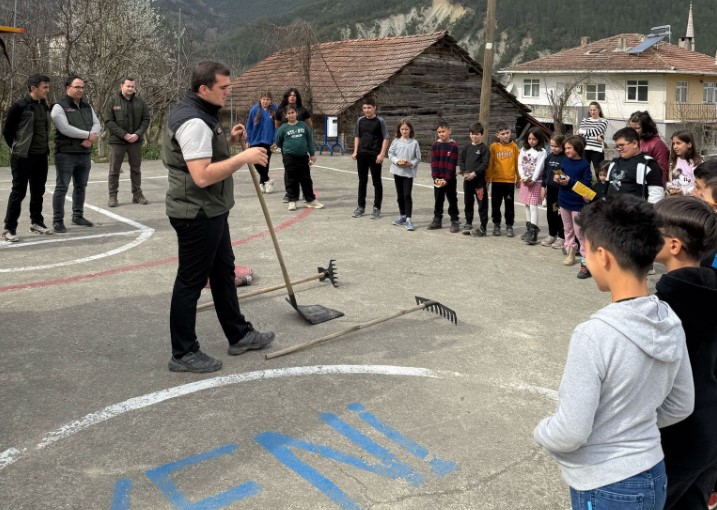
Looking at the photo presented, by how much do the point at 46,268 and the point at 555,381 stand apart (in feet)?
17.9

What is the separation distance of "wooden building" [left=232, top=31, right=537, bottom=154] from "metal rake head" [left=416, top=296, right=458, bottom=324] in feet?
57.0

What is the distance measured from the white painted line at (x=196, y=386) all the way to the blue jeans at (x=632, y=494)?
2.76 metres

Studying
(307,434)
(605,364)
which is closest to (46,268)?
(307,434)

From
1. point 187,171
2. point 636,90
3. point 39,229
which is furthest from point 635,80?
point 187,171

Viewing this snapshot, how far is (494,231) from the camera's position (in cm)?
996

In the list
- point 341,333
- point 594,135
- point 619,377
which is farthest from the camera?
point 594,135

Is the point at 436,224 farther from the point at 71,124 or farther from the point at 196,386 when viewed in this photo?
the point at 196,386

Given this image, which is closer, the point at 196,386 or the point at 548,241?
the point at 196,386

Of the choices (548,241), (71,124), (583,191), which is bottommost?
(548,241)

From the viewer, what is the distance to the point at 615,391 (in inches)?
91.7

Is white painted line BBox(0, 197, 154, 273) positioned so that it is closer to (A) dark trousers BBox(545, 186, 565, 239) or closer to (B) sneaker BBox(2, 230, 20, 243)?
(B) sneaker BBox(2, 230, 20, 243)

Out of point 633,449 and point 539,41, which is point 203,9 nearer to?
point 539,41

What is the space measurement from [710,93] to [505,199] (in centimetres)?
6238

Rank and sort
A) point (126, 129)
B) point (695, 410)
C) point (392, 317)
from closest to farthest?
point (695, 410), point (392, 317), point (126, 129)
